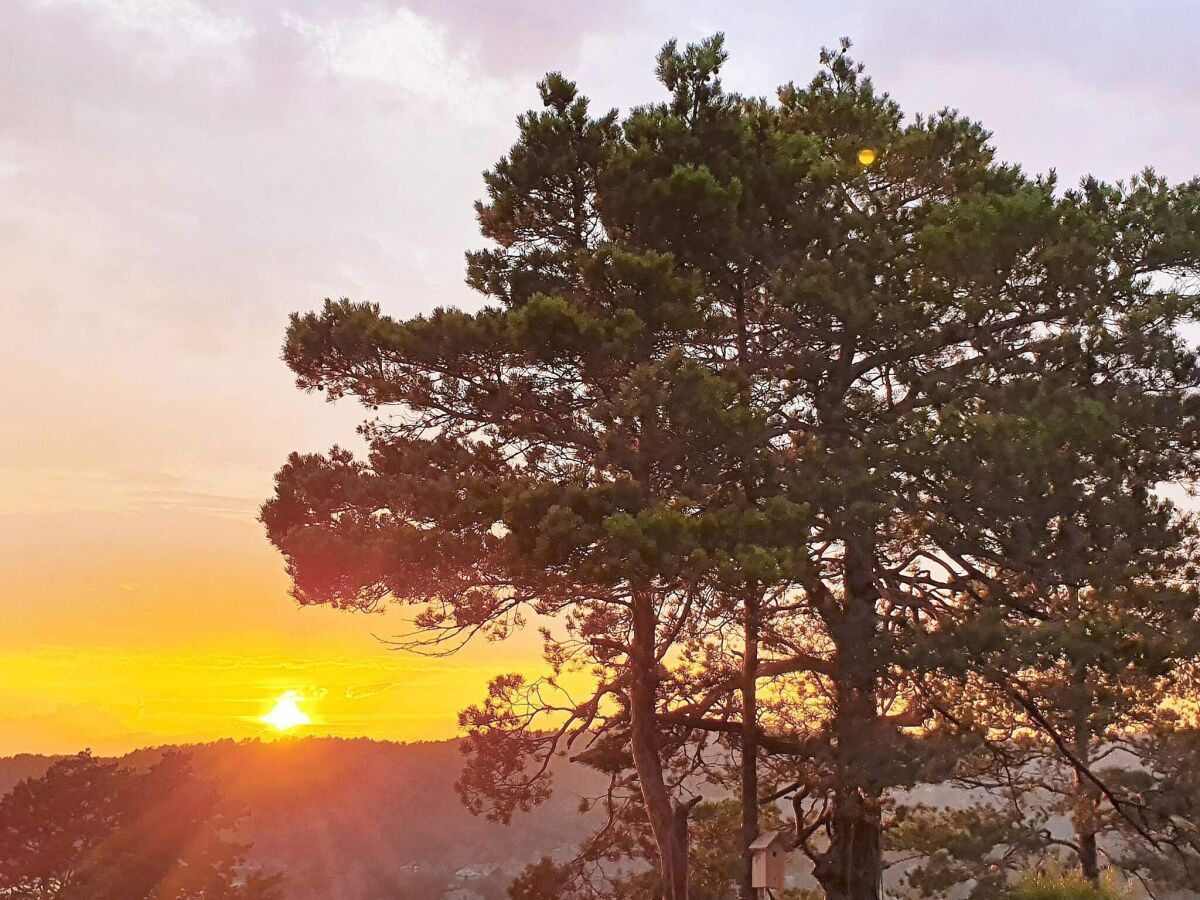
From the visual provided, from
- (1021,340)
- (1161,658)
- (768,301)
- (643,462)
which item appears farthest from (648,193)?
(1161,658)

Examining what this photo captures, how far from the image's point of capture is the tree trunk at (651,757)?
11.4 m

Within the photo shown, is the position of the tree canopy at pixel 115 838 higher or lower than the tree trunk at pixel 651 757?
lower

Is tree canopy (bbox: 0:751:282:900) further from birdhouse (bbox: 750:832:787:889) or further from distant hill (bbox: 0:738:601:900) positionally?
distant hill (bbox: 0:738:601:900)

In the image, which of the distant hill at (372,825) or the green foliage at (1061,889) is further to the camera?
the distant hill at (372,825)

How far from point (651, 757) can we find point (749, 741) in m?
1.29

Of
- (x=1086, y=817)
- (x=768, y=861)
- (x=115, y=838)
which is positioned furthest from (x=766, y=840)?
(x=115, y=838)

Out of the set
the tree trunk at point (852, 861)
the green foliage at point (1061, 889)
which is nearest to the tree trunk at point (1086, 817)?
the green foliage at point (1061, 889)

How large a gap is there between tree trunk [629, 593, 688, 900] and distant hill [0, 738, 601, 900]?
5737 cm

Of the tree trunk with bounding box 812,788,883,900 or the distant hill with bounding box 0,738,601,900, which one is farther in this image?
the distant hill with bounding box 0,738,601,900

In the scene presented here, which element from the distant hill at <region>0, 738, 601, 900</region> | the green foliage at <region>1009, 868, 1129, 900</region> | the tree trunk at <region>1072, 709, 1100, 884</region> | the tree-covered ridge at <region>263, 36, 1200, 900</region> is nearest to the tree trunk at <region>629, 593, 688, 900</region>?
the tree-covered ridge at <region>263, 36, 1200, 900</region>

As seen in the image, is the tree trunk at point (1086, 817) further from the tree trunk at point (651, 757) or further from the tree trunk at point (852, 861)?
the tree trunk at point (651, 757)

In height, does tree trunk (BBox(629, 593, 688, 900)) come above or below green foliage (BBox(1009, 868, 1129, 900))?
above

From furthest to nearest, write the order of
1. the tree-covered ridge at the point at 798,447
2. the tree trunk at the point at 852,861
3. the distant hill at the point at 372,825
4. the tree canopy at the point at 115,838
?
the distant hill at the point at 372,825 → the tree canopy at the point at 115,838 → the tree trunk at the point at 852,861 → the tree-covered ridge at the point at 798,447

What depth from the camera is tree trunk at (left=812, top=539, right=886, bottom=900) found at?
32.7 feet
